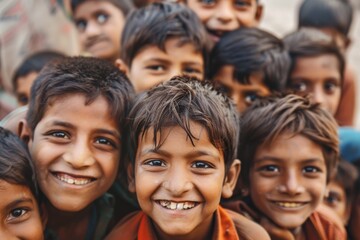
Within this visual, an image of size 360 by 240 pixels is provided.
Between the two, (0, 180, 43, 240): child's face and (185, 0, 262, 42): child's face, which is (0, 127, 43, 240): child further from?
(185, 0, 262, 42): child's face

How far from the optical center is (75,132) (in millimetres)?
2318

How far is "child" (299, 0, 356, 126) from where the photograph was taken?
4.36 metres

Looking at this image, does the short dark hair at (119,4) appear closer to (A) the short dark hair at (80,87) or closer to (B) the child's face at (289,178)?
(A) the short dark hair at (80,87)

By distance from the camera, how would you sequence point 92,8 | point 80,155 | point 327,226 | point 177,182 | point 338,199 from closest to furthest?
point 177,182 → point 80,155 → point 327,226 → point 338,199 → point 92,8

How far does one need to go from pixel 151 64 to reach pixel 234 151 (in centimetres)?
88

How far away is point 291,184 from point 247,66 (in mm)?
777

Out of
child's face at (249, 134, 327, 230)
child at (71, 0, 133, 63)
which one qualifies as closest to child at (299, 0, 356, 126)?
child at (71, 0, 133, 63)

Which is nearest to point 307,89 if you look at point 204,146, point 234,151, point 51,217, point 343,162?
point 343,162

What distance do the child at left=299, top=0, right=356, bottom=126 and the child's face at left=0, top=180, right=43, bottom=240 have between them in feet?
9.26

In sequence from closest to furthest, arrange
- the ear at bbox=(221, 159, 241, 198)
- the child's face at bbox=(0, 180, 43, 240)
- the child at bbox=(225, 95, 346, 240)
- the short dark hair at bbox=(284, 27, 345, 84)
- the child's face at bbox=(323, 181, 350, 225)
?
the child's face at bbox=(0, 180, 43, 240)
the ear at bbox=(221, 159, 241, 198)
the child at bbox=(225, 95, 346, 240)
the child's face at bbox=(323, 181, 350, 225)
the short dark hair at bbox=(284, 27, 345, 84)

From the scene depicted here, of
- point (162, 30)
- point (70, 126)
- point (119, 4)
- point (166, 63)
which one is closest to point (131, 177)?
point (70, 126)

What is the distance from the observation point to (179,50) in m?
3.00

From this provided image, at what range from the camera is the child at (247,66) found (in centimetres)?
307

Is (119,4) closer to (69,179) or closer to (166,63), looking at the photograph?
(166,63)
